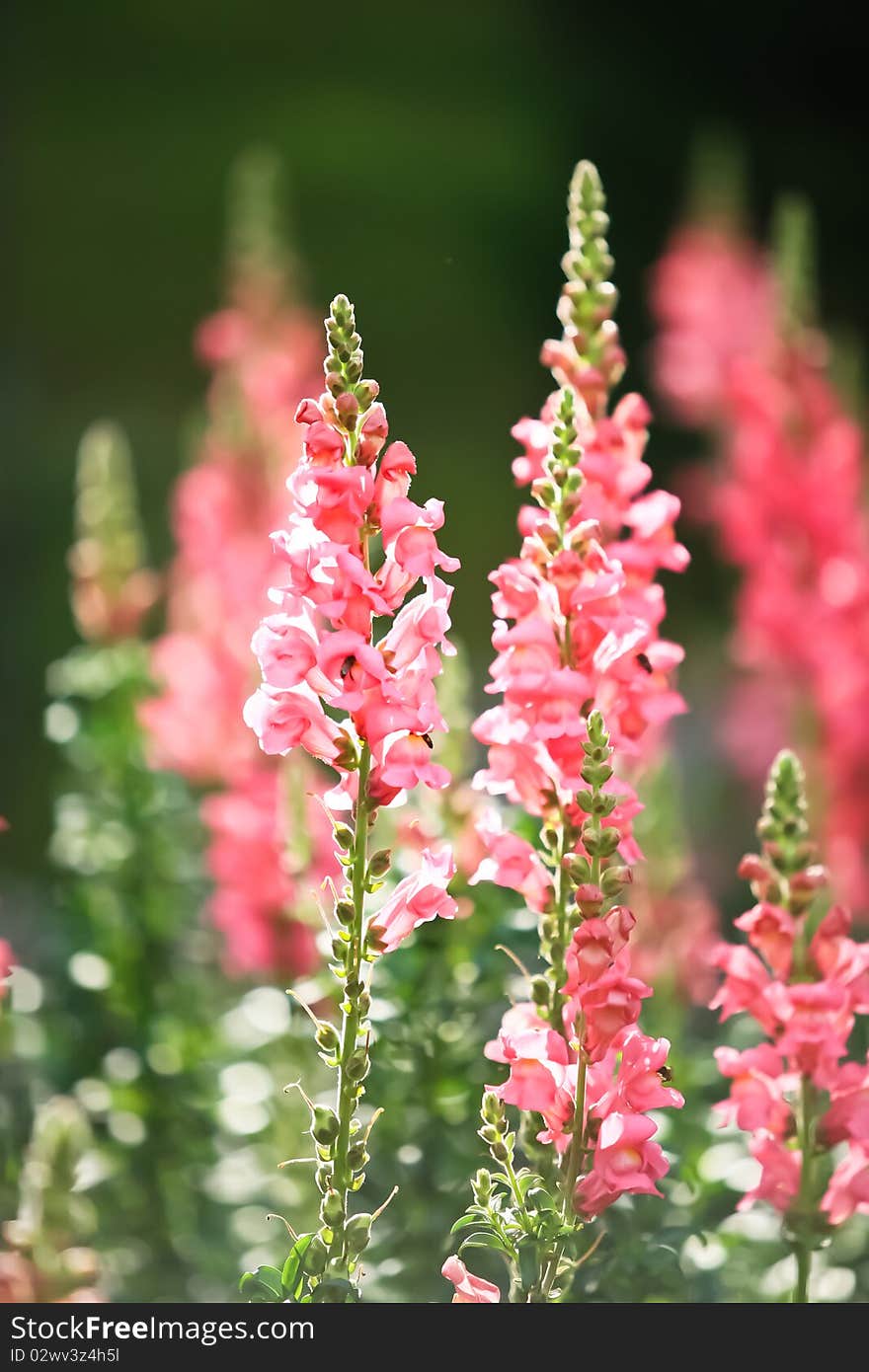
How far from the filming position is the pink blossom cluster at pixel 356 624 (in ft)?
2.82

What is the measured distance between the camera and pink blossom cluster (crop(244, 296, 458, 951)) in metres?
0.86

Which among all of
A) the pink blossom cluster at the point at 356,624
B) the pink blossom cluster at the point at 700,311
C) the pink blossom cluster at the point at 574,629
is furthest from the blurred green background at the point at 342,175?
the pink blossom cluster at the point at 356,624

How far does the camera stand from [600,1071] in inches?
35.8

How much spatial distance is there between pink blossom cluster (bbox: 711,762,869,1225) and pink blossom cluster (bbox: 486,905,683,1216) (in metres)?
0.10

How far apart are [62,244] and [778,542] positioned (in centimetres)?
148

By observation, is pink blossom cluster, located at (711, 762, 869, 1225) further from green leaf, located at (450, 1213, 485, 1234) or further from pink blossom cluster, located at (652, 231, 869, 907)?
pink blossom cluster, located at (652, 231, 869, 907)

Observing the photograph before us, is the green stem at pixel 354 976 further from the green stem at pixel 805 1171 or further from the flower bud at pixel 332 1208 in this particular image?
the green stem at pixel 805 1171

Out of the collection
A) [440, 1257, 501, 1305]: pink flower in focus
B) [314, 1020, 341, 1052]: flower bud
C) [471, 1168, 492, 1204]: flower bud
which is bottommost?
[440, 1257, 501, 1305]: pink flower in focus

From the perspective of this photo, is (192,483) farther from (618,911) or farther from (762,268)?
(762,268)

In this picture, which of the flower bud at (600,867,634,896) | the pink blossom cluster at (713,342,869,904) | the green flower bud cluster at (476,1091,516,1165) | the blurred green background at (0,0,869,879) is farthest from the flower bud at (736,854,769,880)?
the blurred green background at (0,0,869,879)

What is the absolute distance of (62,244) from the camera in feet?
8.71

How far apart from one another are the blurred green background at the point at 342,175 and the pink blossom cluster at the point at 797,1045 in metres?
1.16

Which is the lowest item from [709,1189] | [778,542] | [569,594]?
[709,1189]

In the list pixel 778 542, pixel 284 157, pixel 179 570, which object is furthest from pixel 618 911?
pixel 284 157
